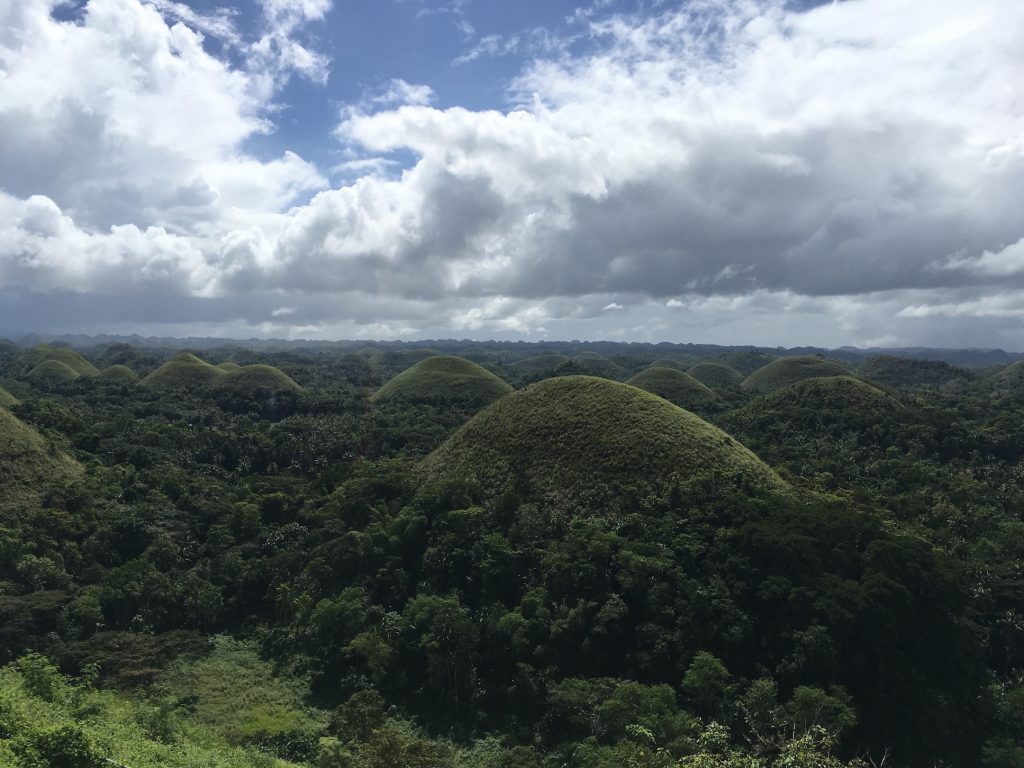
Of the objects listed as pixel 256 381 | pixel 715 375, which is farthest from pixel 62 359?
pixel 715 375

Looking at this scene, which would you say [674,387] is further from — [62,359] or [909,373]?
[62,359]

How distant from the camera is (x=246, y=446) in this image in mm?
59719

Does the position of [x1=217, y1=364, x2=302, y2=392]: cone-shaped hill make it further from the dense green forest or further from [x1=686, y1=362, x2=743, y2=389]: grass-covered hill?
[x1=686, y1=362, x2=743, y2=389]: grass-covered hill

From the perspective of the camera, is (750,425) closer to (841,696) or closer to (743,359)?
(841,696)

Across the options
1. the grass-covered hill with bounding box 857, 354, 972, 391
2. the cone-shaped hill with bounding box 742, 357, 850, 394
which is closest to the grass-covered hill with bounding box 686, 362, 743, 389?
the cone-shaped hill with bounding box 742, 357, 850, 394

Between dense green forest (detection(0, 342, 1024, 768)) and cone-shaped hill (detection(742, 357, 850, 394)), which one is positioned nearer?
dense green forest (detection(0, 342, 1024, 768))

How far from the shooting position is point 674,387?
107 meters

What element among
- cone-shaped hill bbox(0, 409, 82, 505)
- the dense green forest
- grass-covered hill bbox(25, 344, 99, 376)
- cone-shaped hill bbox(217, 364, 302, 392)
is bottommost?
the dense green forest

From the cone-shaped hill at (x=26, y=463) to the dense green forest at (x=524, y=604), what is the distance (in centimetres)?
20

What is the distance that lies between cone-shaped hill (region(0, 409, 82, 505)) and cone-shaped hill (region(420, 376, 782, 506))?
87.3 ft

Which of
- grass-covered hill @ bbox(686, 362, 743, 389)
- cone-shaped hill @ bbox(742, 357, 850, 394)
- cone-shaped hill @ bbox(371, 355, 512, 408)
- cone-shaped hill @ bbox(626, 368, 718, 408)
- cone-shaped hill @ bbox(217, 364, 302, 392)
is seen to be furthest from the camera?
grass-covered hill @ bbox(686, 362, 743, 389)

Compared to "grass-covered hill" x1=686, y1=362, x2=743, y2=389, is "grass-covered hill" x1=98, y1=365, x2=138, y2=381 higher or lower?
higher

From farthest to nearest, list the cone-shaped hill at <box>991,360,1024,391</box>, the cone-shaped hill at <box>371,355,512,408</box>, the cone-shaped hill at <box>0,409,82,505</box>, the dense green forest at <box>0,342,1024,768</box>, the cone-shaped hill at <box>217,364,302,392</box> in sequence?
the cone-shaped hill at <box>991,360,1024,391</box>
the cone-shaped hill at <box>217,364,302,392</box>
the cone-shaped hill at <box>371,355,512,408</box>
the cone-shaped hill at <box>0,409,82,505</box>
the dense green forest at <box>0,342,1024,768</box>

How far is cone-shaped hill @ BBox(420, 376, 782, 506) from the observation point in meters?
37.9
